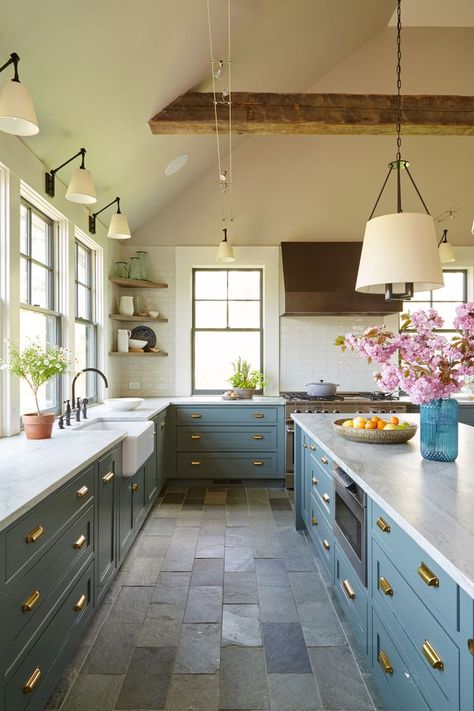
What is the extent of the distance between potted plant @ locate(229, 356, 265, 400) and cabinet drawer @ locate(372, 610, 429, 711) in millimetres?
3251

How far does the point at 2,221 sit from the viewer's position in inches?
101

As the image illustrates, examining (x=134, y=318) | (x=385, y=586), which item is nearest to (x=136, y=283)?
(x=134, y=318)

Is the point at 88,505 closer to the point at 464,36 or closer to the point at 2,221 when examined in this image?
the point at 2,221

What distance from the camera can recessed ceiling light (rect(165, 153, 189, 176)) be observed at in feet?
14.5

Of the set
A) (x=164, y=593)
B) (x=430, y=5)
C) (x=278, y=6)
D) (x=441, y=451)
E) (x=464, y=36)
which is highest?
(x=464, y=36)

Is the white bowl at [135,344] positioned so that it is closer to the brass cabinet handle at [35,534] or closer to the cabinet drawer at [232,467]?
the cabinet drawer at [232,467]

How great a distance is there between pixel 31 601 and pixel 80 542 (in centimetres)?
50

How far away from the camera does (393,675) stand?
4.82 ft

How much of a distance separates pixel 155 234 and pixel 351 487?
419 centimetres

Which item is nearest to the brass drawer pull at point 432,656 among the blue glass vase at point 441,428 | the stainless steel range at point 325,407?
the blue glass vase at point 441,428

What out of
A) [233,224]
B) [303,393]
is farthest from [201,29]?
[303,393]

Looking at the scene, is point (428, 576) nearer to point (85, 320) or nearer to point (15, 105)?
point (15, 105)

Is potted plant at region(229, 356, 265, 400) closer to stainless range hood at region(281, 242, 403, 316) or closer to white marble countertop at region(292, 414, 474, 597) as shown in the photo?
stainless range hood at region(281, 242, 403, 316)

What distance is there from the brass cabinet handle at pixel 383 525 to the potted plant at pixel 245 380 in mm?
3214
